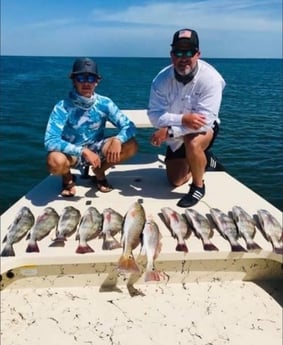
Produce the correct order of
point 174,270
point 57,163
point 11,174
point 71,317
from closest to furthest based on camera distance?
1. point 71,317
2. point 174,270
3. point 57,163
4. point 11,174

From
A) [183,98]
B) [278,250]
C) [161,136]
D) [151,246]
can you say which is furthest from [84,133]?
[278,250]

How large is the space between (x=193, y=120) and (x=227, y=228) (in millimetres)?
1087

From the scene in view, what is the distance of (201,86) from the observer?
435 cm

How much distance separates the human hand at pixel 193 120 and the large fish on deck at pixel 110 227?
3.64 ft

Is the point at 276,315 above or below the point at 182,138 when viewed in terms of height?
below

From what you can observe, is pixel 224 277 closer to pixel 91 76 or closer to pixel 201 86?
pixel 201 86

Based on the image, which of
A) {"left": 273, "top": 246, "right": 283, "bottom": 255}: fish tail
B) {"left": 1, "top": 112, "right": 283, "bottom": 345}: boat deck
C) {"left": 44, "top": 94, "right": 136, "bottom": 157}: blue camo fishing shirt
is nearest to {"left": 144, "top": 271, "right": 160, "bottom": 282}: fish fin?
{"left": 1, "top": 112, "right": 283, "bottom": 345}: boat deck

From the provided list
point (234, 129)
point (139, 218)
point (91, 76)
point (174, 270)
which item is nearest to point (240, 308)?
point (174, 270)

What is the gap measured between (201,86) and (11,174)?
5.93 meters

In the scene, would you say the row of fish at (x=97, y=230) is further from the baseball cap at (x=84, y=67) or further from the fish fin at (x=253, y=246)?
the baseball cap at (x=84, y=67)

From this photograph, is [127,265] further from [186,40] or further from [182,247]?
[186,40]

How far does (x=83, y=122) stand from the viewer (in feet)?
14.9

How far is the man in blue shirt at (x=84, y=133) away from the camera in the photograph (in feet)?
14.0

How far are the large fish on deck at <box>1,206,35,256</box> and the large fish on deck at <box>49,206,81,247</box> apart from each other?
0.93ft
